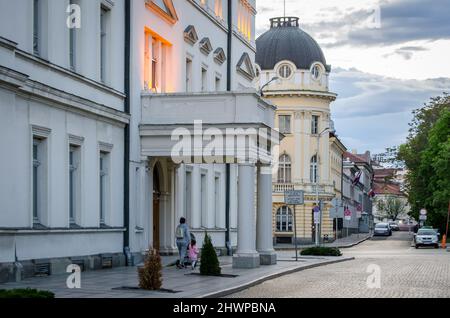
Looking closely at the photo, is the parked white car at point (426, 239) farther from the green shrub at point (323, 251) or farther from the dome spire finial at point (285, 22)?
the dome spire finial at point (285, 22)

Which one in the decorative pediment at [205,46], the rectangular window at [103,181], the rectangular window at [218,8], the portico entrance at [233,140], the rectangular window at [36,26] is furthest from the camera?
the rectangular window at [218,8]

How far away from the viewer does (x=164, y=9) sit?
34156 millimetres

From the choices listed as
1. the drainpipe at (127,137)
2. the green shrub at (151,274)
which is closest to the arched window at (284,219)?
the drainpipe at (127,137)

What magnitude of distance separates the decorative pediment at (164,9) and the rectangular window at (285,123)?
5109cm

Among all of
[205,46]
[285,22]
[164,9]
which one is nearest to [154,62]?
[164,9]

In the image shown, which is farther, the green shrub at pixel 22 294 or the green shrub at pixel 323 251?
the green shrub at pixel 323 251

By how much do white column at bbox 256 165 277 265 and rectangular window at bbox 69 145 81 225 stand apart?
8420 millimetres

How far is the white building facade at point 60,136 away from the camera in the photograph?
72.1 ft
